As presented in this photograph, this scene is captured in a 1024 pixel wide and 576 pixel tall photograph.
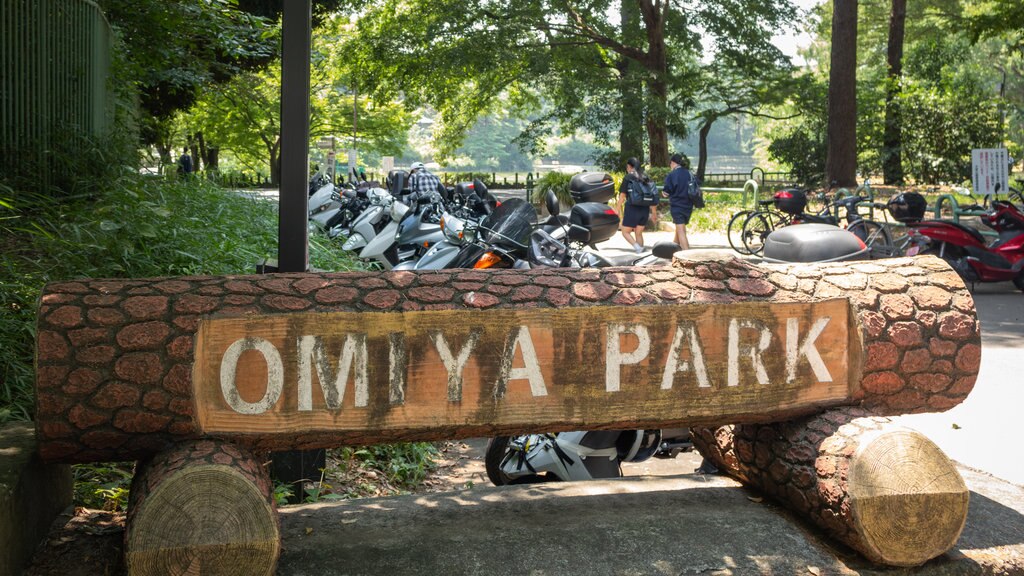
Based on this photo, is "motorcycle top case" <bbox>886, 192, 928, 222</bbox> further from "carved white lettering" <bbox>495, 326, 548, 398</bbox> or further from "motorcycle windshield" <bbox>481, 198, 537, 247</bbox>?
"carved white lettering" <bbox>495, 326, 548, 398</bbox>

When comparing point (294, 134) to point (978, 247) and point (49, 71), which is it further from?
point (978, 247)

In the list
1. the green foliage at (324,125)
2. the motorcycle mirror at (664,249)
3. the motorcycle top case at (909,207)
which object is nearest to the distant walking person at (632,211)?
the motorcycle top case at (909,207)

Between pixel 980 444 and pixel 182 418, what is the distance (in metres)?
4.60

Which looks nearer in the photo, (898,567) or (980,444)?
(898,567)

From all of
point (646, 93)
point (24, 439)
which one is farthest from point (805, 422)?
point (646, 93)

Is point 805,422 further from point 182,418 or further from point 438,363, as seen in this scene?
point 182,418

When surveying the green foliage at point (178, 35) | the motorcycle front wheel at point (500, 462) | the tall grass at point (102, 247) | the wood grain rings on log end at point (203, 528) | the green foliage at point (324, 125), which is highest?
the green foliage at point (324, 125)

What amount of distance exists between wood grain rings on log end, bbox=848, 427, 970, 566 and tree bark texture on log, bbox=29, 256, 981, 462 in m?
0.35

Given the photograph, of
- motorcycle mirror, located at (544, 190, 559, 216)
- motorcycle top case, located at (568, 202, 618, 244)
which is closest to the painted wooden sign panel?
motorcycle top case, located at (568, 202, 618, 244)

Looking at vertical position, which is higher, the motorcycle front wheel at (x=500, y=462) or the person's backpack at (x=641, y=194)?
the person's backpack at (x=641, y=194)

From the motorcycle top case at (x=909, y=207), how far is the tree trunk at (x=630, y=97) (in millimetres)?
14912

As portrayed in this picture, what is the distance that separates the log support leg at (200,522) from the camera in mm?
2695

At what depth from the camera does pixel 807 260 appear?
4.81 metres

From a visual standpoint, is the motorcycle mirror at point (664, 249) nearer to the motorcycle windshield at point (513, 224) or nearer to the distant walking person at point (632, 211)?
the motorcycle windshield at point (513, 224)
